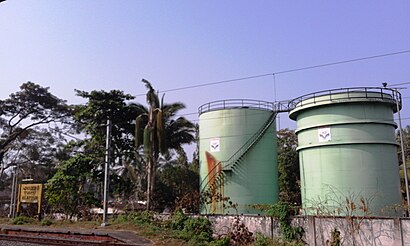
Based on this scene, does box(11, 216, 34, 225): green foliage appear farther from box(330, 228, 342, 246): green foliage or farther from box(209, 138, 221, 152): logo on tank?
box(330, 228, 342, 246): green foliage

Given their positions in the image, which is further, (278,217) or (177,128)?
(177,128)

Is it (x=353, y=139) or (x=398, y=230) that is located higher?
(x=353, y=139)

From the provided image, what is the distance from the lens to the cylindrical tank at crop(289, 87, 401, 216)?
19797 millimetres

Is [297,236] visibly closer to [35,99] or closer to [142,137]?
[142,137]

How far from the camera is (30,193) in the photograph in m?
27.0

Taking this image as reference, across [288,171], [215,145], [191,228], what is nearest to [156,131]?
[215,145]

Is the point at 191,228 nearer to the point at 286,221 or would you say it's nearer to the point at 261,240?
the point at 261,240

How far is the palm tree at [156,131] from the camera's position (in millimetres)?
25580

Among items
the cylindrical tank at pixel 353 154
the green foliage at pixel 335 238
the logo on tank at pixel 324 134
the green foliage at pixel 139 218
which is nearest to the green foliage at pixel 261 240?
the green foliage at pixel 335 238

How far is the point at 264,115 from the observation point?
2625cm

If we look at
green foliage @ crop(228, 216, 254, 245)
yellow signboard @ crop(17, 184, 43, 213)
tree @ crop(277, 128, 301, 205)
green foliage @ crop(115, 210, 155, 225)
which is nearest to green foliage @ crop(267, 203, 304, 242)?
green foliage @ crop(228, 216, 254, 245)

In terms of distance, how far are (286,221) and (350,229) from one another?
2.68 meters

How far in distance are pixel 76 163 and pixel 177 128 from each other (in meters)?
7.81

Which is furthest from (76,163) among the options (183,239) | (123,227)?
(183,239)
